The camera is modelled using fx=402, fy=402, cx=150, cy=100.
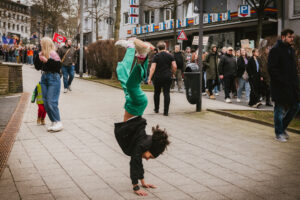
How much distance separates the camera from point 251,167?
5539 mm

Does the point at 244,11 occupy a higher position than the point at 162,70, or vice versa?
the point at 244,11

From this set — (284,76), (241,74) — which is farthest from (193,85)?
(241,74)

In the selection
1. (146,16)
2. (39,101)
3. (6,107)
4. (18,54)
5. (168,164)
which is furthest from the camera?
(146,16)

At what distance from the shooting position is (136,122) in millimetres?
4348

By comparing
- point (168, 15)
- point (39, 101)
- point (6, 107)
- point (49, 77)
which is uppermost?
point (168, 15)

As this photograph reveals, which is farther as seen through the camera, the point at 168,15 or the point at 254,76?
the point at 168,15

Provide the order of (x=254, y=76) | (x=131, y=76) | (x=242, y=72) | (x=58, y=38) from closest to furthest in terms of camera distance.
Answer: (x=131, y=76)
(x=254, y=76)
(x=242, y=72)
(x=58, y=38)

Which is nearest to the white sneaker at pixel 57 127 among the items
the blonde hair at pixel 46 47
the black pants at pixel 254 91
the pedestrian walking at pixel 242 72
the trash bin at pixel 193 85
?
the blonde hair at pixel 46 47

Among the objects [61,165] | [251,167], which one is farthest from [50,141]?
[251,167]

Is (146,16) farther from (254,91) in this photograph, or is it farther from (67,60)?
(254,91)

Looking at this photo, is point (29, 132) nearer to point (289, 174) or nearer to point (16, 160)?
point (16, 160)

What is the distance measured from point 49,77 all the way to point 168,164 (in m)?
3.59

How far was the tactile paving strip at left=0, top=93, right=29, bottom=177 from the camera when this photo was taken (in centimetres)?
585

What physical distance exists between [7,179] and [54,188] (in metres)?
0.69
